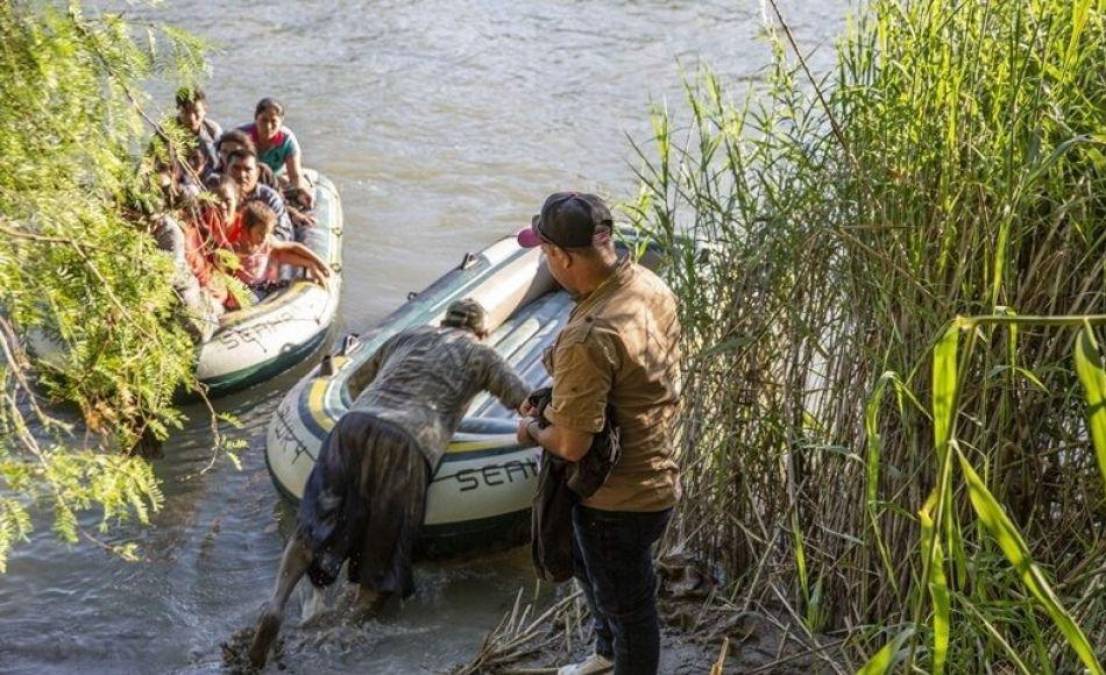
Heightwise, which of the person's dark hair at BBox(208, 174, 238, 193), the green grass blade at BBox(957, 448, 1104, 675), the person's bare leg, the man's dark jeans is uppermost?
the green grass blade at BBox(957, 448, 1104, 675)

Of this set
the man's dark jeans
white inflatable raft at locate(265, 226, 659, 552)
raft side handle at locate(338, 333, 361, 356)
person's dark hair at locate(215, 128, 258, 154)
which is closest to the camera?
the man's dark jeans

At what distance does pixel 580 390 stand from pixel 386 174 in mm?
9883

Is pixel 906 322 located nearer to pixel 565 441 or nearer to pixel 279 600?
pixel 565 441

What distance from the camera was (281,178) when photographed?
10.2 m

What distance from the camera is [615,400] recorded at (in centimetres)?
389

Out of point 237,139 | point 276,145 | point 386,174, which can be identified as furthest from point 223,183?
point 386,174

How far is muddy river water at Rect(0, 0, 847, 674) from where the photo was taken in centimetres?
619

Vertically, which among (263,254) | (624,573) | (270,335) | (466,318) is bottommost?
(270,335)

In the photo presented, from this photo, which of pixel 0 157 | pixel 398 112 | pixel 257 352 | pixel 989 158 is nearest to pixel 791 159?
→ pixel 989 158

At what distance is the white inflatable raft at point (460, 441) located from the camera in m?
6.34

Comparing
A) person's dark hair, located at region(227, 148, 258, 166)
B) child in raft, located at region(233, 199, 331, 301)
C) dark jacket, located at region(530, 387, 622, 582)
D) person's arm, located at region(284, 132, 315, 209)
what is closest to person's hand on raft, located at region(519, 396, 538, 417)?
dark jacket, located at region(530, 387, 622, 582)

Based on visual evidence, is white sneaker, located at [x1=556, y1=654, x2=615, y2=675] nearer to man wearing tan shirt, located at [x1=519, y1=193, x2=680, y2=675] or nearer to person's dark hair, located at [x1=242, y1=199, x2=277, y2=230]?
man wearing tan shirt, located at [x1=519, y1=193, x2=680, y2=675]

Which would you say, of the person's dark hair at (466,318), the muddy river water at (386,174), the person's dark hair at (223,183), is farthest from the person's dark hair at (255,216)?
the person's dark hair at (466,318)

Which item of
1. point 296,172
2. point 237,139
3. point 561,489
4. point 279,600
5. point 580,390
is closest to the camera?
point 580,390
